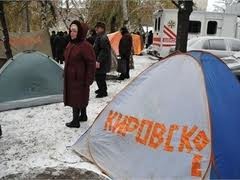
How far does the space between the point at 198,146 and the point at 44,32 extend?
456 inches

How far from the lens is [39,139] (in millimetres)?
6703

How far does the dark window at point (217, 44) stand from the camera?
15875 millimetres

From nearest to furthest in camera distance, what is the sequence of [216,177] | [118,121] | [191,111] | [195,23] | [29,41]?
[216,177] < [191,111] < [118,121] < [29,41] < [195,23]

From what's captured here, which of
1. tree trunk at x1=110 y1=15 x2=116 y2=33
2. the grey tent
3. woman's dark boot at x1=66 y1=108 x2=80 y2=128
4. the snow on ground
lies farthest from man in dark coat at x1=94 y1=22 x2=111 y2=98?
tree trunk at x1=110 y1=15 x2=116 y2=33

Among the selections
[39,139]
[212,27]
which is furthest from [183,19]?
[212,27]

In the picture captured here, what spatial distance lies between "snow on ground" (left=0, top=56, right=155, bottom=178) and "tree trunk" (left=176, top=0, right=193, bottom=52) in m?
2.57

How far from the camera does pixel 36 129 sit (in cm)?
727

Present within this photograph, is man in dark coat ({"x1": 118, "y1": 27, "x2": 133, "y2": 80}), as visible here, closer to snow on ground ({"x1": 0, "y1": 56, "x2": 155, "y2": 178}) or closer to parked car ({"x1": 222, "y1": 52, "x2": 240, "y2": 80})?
parked car ({"x1": 222, "y1": 52, "x2": 240, "y2": 80})

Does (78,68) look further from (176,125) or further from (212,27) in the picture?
(212,27)

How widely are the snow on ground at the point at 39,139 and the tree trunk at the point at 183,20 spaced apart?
2.57m

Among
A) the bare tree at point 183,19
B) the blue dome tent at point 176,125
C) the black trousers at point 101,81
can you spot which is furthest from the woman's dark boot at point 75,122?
the bare tree at point 183,19

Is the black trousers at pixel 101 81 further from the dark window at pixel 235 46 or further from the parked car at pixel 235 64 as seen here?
the dark window at pixel 235 46

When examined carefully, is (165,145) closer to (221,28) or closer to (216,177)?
(216,177)

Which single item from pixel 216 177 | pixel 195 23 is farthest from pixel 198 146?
pixel 195 23
